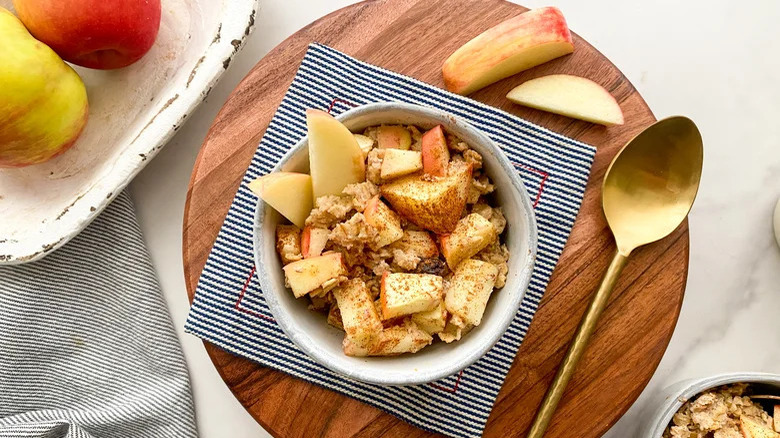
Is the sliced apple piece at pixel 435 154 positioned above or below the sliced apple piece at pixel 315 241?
above

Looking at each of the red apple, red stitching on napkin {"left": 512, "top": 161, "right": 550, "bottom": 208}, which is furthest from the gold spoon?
the red apple

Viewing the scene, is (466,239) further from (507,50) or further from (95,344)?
(95,344)

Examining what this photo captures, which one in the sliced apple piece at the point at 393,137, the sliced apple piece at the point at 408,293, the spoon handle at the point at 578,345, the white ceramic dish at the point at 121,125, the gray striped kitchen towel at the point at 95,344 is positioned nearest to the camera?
the sliced apple piece at the point at 408,293

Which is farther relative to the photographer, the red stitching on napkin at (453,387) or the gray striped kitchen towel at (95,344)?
the gray striped kitchen towel at (95,344)

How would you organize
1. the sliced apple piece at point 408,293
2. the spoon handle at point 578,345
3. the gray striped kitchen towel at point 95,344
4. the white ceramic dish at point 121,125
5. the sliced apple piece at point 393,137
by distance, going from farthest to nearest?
the gray striped kitchen towel at point 95,344 < the white ceramic dish at point 121,125 < the spoon handle at point 578,345 < the sliced apple piece at point 393,137 < the sliced apple piece at point 408,293

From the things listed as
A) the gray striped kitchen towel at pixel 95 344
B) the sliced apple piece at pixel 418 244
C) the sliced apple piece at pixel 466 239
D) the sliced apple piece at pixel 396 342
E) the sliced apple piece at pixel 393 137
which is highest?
the sliced apple piece at pixel 393 137

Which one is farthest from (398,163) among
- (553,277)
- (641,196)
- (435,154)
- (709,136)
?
(709,136)

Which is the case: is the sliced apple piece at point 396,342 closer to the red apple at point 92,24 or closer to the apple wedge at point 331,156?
the apple wedge at point 331,156

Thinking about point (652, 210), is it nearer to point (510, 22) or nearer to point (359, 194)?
point (510, 22)

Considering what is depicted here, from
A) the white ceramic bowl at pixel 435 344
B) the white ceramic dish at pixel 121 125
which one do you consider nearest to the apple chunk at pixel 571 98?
the white ceramic bowl at pixel 435 344
